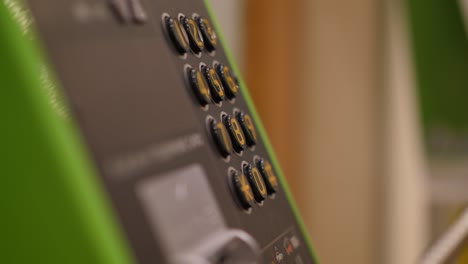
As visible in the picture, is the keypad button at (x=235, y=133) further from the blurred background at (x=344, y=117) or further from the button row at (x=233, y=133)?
the blurred background at (x=344, y=117)

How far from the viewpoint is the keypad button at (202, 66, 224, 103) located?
26 cm

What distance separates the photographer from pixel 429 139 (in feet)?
3.17

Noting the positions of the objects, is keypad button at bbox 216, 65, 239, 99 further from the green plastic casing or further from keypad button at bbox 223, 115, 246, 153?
the green plastic casing

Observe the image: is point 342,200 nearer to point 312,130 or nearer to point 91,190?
point 312,130

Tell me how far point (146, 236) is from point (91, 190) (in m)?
0.02

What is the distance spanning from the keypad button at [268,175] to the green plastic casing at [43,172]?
0.39 ft

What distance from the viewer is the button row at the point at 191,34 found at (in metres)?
0.24

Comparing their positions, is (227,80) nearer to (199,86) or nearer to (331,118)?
(199,86)

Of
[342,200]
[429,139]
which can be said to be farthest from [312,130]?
[429,139]

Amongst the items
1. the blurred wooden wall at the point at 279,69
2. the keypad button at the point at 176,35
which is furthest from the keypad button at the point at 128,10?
the blurred wooden wall at the point at 279,69

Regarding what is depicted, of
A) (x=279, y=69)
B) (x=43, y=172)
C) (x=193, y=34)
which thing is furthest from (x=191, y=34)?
(x=279, y=69)

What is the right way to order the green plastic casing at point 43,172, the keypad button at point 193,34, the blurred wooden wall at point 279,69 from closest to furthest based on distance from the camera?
the green plastic casing at point 43,172, the keypad button at point 193,34, the blurred wooden wall at point 279,69

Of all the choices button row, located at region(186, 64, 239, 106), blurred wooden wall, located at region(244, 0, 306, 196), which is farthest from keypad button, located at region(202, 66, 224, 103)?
blurred wooden wall, located at region(244, 0, 306, 196)

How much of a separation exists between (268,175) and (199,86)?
0.06 metres
